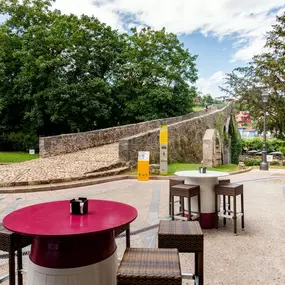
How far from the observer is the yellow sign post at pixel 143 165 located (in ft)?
31.3

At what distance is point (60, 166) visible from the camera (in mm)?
10773

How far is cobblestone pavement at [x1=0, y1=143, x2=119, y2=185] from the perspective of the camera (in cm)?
907

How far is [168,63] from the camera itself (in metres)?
23.2

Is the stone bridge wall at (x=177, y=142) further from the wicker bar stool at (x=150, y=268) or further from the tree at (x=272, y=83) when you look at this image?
the wicker bar stool at (x=150, y=268)

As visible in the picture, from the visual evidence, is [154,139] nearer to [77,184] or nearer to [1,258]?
[77,184]

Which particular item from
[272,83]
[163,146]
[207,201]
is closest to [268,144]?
[272,83]

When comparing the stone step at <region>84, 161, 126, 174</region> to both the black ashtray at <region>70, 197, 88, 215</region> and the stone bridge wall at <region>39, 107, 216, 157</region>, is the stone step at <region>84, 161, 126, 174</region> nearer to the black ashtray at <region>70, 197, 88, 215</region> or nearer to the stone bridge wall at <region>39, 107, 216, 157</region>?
the stone bridge wall at <region>39, 107, 216, 157</region>

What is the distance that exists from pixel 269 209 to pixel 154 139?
7.37m

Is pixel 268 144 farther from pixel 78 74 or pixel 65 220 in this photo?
pixel 65 220

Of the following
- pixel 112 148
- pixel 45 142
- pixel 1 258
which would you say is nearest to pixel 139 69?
pixel 112 148

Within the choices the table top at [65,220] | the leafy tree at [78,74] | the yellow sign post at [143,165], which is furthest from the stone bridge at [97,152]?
the table top at [65,220]

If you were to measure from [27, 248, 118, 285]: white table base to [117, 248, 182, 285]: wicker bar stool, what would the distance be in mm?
157

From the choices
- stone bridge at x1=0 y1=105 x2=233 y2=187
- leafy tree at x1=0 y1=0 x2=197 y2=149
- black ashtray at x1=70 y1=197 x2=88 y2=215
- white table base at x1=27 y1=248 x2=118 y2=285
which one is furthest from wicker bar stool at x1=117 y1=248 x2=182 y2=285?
leafy tree at x1=0 y1=0 x2=197 y2=149

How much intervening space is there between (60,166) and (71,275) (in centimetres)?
922
